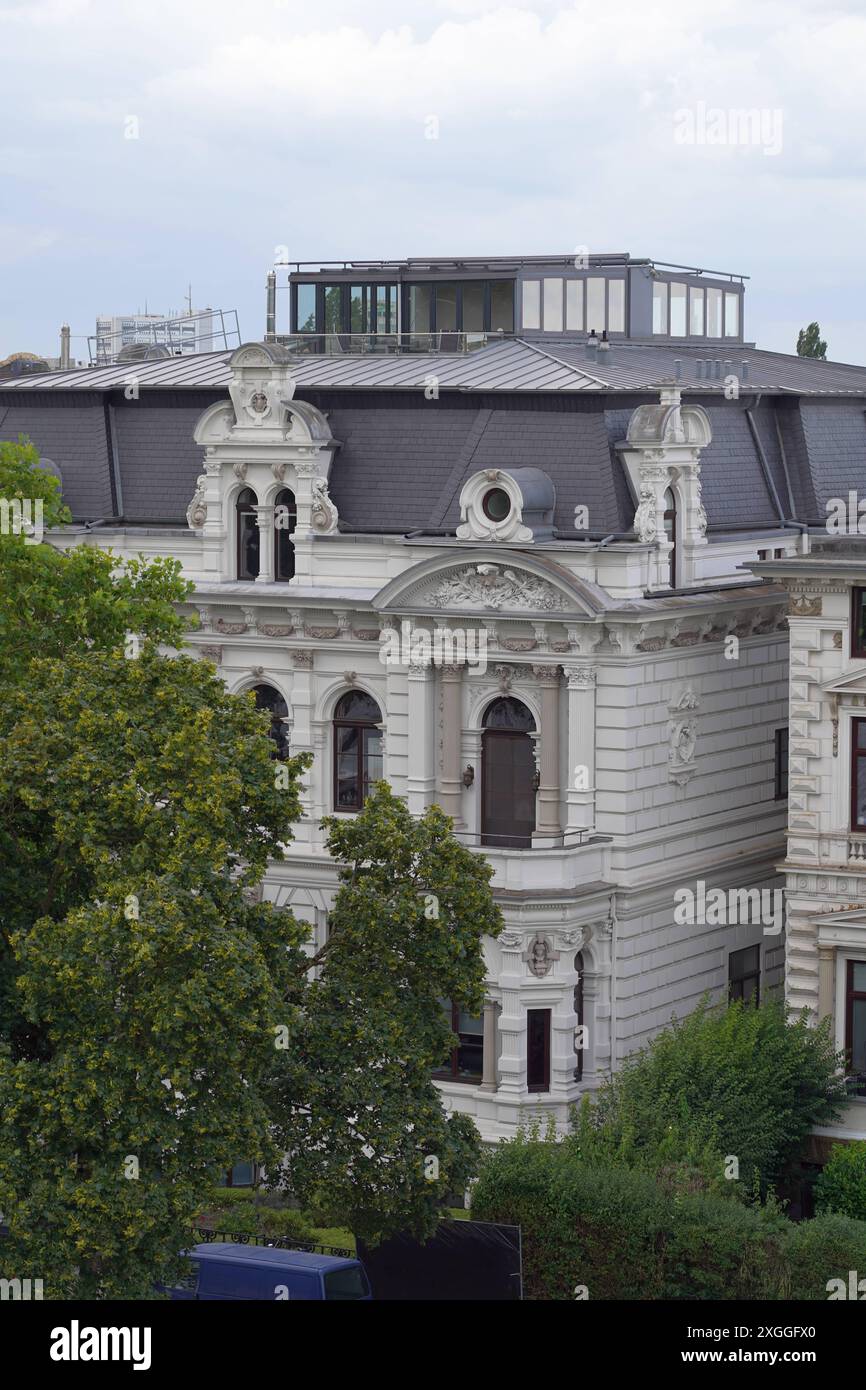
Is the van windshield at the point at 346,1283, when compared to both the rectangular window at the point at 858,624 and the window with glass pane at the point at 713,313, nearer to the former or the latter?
the rectangular window at the point at 858,624

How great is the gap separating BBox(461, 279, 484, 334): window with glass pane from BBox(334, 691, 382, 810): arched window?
13826 millimetres

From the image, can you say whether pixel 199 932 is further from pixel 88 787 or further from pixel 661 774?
pixel 661 774

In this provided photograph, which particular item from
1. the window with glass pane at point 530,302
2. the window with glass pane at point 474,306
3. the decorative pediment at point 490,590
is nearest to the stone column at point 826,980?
the decorative pediment at point 490,590

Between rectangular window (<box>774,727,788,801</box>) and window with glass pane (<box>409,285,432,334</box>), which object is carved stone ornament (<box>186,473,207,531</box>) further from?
rectangular window (<box>774,727,788,801</box>)

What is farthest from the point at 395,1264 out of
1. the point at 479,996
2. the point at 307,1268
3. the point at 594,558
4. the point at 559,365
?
the point at 559,365

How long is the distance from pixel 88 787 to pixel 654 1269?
14563mm

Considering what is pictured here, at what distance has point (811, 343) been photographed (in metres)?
109

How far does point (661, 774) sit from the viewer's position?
5931 centimetres

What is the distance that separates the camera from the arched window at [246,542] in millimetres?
62906

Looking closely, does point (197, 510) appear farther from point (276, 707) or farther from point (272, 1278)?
point (272, 1278)

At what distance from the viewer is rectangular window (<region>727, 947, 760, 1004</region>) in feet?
207

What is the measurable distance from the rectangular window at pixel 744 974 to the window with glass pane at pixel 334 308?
70.3 ft

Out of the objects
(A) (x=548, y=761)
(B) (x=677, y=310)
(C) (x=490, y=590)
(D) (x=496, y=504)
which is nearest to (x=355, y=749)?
(A) (x=548, y=761)

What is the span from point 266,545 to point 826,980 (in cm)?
1698
